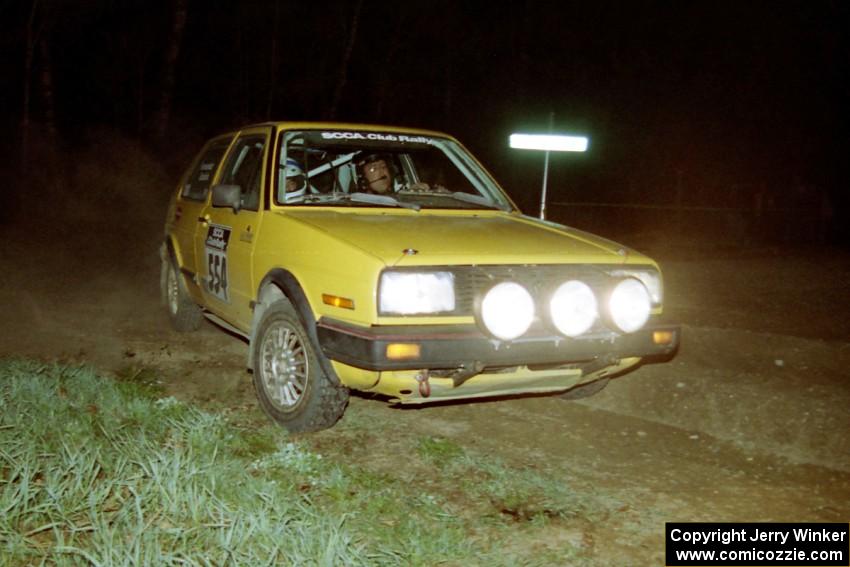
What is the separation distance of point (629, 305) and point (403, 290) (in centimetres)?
113

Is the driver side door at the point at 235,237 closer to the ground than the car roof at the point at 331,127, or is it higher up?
closer to the ground

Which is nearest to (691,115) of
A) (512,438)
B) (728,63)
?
Answer: (728,63)

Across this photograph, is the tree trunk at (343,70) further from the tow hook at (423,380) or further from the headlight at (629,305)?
the tow hook at (423,380)

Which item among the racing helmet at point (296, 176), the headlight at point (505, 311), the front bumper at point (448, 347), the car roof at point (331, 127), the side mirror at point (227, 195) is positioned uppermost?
the car roof at point (331, 127)

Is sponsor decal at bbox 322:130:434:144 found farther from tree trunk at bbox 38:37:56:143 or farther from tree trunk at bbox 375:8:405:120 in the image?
tree trunk at bbox 375:8:405:120

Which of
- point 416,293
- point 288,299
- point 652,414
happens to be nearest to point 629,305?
point 416,293

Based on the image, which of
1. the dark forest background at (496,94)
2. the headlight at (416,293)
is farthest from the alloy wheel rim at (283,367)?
the dark forest background at (496,94)

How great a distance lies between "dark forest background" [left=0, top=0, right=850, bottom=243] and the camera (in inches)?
866

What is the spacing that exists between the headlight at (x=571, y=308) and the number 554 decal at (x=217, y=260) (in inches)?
95.2

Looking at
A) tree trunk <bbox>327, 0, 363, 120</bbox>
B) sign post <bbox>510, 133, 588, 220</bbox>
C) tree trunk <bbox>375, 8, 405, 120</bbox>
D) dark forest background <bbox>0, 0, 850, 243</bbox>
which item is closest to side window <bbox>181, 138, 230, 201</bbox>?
sign post <bbox>510, 133, 588, 220</bbox>

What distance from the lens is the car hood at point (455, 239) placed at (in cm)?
394

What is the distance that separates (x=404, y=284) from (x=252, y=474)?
3.64ft

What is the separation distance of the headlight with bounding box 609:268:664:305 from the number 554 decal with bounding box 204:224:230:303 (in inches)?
101

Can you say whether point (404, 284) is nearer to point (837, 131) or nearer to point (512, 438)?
point (512, 438)
